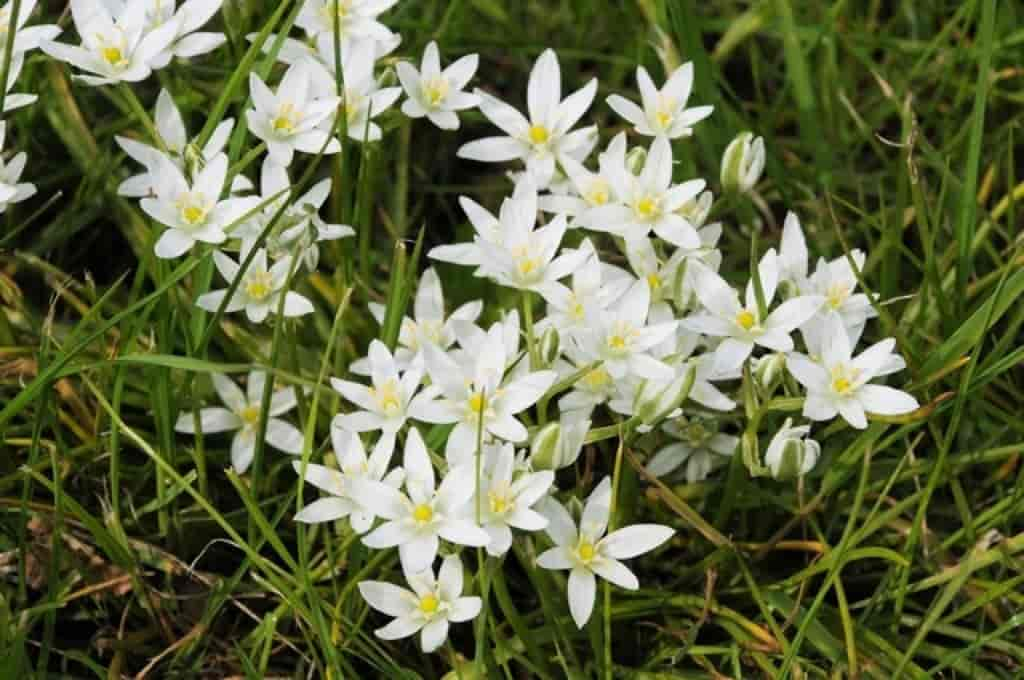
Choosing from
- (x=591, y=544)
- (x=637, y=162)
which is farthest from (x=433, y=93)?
(x=591, y=544)

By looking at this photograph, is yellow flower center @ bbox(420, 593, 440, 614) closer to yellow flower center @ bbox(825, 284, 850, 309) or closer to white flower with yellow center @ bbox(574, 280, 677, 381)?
white flower with yellow center @ bbox(574, 280, 677, 381)

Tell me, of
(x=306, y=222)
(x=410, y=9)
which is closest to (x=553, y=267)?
(x=306, y=222)

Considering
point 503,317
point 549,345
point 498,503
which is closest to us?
point 498,503

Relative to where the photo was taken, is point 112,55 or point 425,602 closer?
point 425,602

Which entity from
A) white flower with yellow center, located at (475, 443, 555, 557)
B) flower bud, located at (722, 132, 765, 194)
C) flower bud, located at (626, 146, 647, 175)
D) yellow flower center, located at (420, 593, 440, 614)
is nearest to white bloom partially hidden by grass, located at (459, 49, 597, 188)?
flower bud, located at (626, 146, 647, 175)

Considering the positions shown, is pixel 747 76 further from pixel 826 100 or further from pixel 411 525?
pixel 411 525

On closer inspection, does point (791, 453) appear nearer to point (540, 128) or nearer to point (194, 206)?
point (540, 128)

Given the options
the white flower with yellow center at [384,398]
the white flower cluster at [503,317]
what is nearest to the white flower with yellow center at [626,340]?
the white flower cluster at [503,317]
